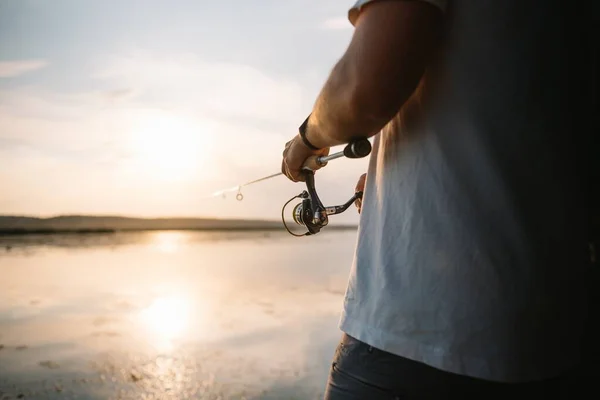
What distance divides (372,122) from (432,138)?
6.1 inches

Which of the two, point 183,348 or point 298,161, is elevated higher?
point 298,161

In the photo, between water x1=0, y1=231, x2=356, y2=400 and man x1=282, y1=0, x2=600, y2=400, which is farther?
water x1=0, y1=231, x2=356, y2=400

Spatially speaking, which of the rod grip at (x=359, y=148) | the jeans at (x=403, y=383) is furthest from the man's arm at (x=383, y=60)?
the jeans at (x=403, y=383)

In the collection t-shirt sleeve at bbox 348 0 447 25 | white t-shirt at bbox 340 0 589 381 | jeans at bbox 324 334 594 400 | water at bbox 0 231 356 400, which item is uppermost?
t-shirt sleeve at bbox 348 0 447 25

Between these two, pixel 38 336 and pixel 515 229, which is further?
pixel 38 336

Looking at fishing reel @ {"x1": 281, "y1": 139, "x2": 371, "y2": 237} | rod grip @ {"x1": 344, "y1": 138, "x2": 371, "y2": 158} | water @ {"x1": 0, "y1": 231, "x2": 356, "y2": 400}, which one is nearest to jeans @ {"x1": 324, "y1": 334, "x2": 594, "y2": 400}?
rod grip @ {"x1": 344, "y1": 138, "x2": 371, "y2": 158}

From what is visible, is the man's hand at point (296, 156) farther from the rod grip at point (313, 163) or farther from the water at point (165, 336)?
the water at point (165, 336)

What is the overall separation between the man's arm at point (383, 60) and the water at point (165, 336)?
4.80m

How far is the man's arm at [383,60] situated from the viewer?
1071mm

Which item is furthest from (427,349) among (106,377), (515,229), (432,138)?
(106,377)

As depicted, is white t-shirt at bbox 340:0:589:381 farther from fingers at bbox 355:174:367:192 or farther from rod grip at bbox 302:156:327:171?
fingers at bbox 355:174:367:192

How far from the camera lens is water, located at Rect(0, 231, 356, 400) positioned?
5562 millimetres

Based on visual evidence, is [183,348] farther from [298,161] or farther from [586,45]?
[586,45]

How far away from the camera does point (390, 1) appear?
42.1 inches
